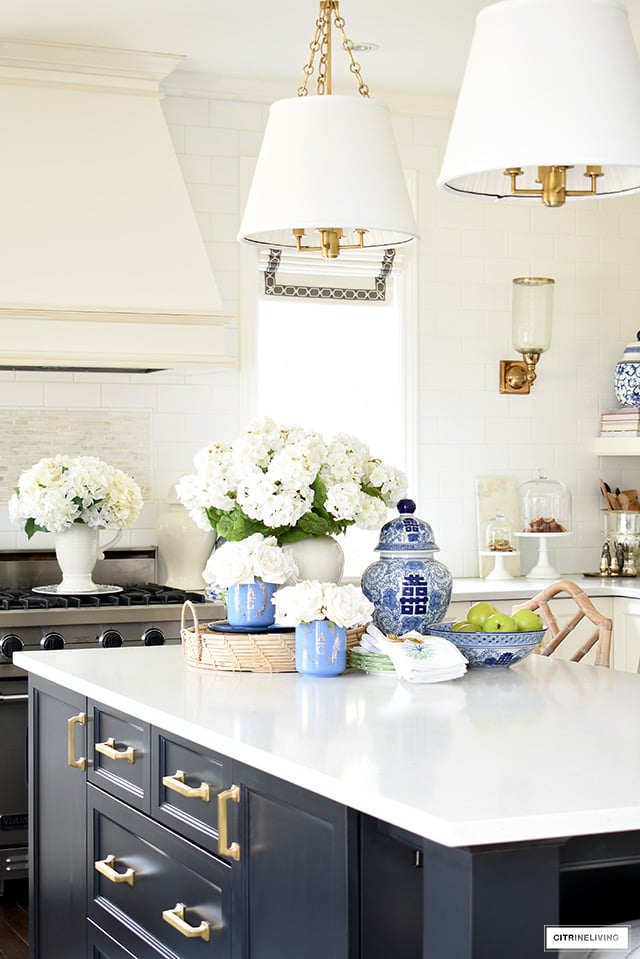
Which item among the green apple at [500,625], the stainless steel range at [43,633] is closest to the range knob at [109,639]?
the stainless steel range at [43,633]

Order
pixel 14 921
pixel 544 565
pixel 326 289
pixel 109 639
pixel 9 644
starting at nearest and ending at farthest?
pixel 14 921
pixel 9 644
pixel 109 639
pixel 326 289
pixel 544 565

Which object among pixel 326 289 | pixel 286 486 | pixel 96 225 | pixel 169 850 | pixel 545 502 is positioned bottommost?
pixel 169 850

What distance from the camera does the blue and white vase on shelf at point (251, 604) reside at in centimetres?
296

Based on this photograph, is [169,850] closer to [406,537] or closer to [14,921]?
[406,537]

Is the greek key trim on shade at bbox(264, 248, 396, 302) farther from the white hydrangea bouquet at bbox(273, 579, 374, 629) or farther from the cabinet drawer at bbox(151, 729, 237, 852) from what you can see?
the cabinet drawer at bbox(151, 729, 237, 852)

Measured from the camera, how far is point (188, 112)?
17.9 ft

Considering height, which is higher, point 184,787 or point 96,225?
point 96,225

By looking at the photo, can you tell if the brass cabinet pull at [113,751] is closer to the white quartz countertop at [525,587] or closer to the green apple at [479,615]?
the green apple at [479,615]

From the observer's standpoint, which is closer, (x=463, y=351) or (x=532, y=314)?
(x=532, y=314)

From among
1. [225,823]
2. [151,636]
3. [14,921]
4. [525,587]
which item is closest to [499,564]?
[525,587]

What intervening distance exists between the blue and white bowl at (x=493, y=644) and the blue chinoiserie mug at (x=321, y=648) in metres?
0.27

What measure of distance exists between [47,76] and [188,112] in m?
0.72

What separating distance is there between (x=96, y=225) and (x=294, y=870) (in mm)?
3312

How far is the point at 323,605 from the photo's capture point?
2.75 meters
